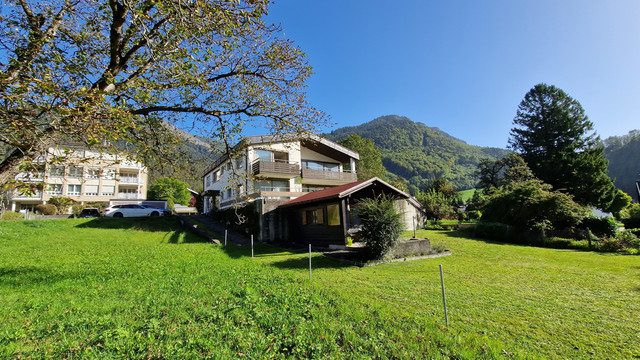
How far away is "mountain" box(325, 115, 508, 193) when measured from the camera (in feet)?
355

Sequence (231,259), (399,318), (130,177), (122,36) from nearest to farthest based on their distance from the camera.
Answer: (399,318) → (122,36) → (231,259) → (130,177)

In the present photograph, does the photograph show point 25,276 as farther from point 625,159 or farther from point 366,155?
point 625,159

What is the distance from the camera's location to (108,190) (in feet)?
155

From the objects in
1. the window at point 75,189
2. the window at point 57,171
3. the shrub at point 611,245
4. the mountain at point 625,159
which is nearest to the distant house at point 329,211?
the window at point 57,171

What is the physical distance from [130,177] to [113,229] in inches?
1392

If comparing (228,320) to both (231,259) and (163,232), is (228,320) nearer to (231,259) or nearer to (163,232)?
(231,259)

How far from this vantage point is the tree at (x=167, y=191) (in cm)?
5362

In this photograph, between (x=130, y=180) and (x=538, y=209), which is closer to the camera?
(x=538, y=209)

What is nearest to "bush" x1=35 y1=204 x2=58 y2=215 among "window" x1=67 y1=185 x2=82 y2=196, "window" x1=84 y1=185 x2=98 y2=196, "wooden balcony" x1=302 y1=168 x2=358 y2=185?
"window" x1=67 y1=185 x2=82 y2=196

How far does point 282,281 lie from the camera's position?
786cm

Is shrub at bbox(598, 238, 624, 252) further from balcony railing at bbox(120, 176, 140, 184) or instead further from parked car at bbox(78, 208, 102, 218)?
balcony railing at bbox(120, 176, 140, 184)

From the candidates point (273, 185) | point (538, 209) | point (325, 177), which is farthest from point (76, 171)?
point (538, 209)

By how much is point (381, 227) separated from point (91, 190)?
5500cm

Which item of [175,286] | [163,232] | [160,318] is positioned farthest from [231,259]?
[163,232]
